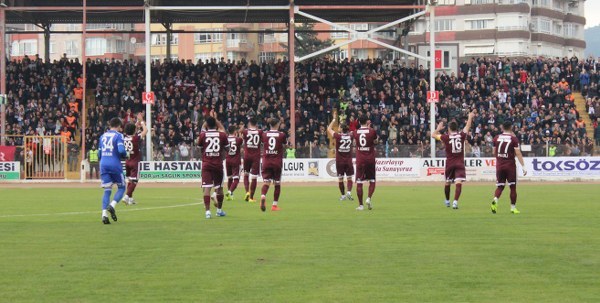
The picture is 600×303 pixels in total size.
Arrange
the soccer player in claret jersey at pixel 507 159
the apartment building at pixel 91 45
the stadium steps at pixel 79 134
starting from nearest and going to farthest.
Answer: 1. the soccer player in claret jersey at pixel 507 159
2. the stadium steps at pixel 79 134
3. the apartment building at pixel 91 45

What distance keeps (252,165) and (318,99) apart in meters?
26.1

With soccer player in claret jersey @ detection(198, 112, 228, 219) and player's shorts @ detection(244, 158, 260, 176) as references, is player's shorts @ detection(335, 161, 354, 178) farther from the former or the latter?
soccer player in claret jersey @ detection(198, 112, 228, 219)

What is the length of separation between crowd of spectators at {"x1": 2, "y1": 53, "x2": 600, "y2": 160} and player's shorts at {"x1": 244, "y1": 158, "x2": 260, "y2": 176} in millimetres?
19083

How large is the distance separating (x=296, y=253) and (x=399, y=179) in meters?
33.7

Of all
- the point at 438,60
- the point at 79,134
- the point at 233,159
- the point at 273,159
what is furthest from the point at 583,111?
the point at 273,159

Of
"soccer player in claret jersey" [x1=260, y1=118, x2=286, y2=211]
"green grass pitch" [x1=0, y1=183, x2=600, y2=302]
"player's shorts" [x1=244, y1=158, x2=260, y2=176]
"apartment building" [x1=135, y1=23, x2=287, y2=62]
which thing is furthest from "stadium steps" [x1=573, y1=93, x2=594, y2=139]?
"apartment building" [x1=135, y1=23, x2=287, y2=62]

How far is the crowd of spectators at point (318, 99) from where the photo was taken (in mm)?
49969

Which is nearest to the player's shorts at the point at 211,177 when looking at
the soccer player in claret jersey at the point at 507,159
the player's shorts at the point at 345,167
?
the soccer player in claret jersey at the point at 507,159

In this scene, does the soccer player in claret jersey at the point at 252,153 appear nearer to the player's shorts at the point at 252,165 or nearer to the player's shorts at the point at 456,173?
the player's shorts at the point at 252,165

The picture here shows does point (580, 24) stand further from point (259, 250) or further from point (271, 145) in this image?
point (259, 250)

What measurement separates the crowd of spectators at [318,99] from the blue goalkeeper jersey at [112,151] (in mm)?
27188

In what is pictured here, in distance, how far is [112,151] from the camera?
68.1 feet

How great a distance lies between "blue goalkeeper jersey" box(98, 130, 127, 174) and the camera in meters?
20.7

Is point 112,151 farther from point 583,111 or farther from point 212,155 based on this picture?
point 583,111
